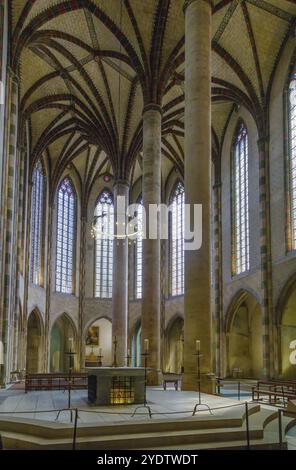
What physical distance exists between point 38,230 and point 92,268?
666cm

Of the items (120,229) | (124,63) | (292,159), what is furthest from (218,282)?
(124,63)

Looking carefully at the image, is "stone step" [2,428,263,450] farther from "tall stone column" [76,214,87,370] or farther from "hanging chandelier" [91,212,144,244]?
"tall stone column" [76,214,87,370]

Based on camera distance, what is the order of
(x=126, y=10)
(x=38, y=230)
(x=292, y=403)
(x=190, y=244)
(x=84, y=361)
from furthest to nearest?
(x=84, y=361)
(x=38, y=230)
(x=126, y=10)
(x=190, y=244)
(x=292, y=403)

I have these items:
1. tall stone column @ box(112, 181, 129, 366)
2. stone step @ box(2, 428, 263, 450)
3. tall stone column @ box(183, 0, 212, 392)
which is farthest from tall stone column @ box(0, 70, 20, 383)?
stone step @ box(2, 428, 263, 450)

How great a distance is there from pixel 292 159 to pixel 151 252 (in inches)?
324

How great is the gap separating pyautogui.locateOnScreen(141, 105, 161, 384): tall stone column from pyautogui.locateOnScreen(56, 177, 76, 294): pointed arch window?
18.4m

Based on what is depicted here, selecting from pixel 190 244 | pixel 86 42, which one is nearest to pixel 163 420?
pixel 190 244

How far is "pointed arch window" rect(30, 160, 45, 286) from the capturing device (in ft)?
119

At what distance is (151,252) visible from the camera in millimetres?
23266

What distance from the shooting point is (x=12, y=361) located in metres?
26.5

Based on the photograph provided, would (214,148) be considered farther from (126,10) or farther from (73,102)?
(126,10)

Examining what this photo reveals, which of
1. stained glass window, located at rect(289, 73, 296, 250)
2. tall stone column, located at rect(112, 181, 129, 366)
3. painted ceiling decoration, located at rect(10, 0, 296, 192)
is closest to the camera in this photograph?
painted ceiling decoration, located at rect(10, 0, 296, 192)

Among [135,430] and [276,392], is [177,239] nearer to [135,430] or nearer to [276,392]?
[276,392]

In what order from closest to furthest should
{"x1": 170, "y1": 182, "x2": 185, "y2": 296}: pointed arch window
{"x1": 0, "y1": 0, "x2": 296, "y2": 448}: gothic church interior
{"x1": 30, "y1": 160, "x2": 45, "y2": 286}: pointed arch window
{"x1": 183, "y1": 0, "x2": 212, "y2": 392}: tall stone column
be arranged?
Result: {"x1": 183, "y1": 0, "x2": 212, "y2": 392}: tall stone column → {"x1": 0, "y1": 0, "x2": 296, "y2": 448}: gothic church interior → {"x1": 30, "y1": 160, "x2": 45, "y2": 286}: pointed arch window → {"x1": 170, "y1": 182, "x2": 185, "y2": 296}: pointed arch window
